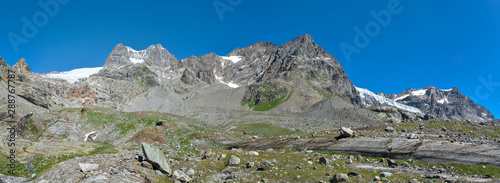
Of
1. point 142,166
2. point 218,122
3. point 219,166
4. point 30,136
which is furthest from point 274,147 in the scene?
point 218,122

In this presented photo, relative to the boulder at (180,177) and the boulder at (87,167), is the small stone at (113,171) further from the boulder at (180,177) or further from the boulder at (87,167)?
the boulder at (180,177)

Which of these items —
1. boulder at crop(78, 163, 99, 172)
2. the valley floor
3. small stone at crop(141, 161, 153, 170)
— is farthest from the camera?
small stone at crop(141, 161, 153, 170)

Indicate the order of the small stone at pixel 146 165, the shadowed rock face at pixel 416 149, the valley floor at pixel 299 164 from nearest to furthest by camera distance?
the valley floor at pixel 299 164 < the small stone at pixel 146 165 < the shadowed rock face at pixel 416 149

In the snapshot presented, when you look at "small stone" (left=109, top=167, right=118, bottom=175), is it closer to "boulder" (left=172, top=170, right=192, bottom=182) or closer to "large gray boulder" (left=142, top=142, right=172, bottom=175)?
"large gray boulder" (left=142, top=142, right=172, bottom=175)

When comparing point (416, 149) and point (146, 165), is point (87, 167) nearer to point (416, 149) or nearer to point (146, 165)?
point (146, 165)

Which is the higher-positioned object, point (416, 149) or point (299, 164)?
point (299, 164)

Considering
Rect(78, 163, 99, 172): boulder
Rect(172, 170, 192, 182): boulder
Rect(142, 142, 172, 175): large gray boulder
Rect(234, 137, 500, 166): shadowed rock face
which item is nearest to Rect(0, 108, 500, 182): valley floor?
Rect(234, 137, 500, 166): shadowed rock face

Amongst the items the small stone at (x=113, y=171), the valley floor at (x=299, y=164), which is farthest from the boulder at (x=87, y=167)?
the small stone at (x=113, y=171)

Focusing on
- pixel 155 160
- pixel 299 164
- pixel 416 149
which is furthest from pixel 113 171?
pixel 416 149

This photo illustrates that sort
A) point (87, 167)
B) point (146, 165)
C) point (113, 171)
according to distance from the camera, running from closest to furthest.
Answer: point (113, 171) < point (87, 167) < point (146, 165)

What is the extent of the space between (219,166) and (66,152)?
20.1 m

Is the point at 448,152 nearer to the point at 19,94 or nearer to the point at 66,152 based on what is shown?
the point at 66,152

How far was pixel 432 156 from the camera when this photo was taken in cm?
2839

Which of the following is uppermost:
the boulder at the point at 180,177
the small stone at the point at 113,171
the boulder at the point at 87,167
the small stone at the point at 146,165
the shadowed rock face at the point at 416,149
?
the boulder at the point at 87,167
